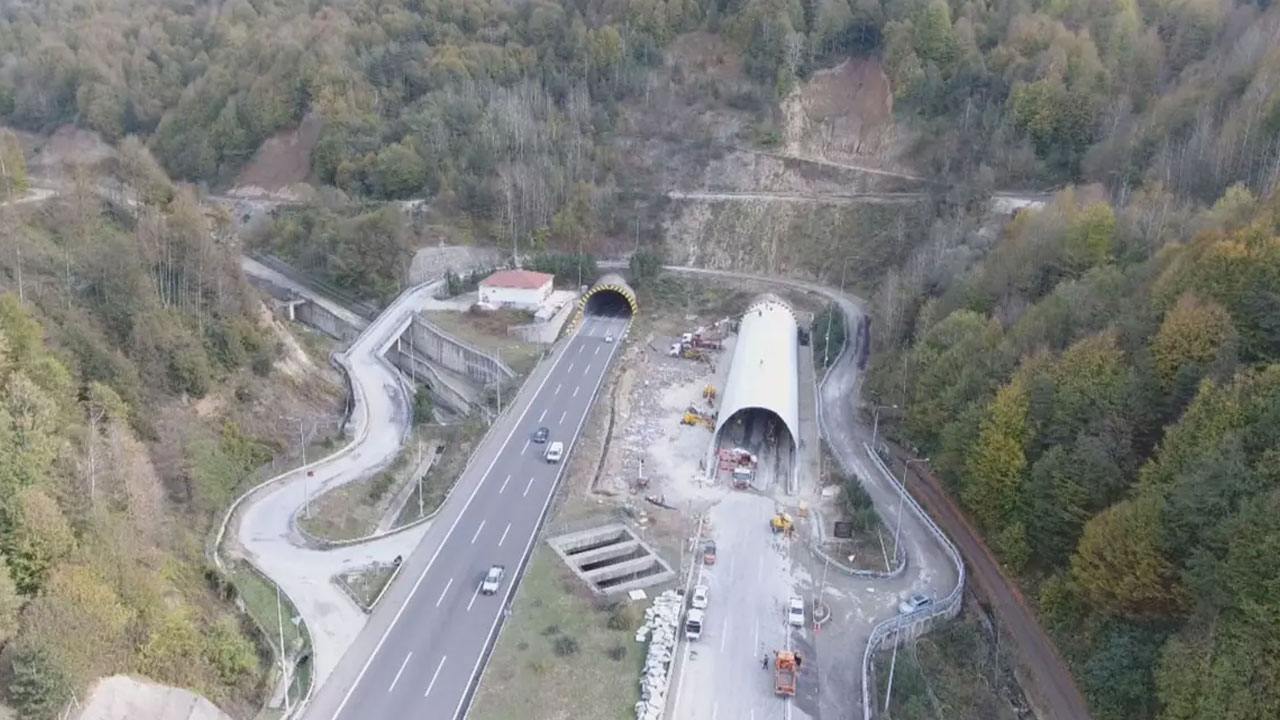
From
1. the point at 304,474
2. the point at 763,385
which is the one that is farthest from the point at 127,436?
the point at 763,385

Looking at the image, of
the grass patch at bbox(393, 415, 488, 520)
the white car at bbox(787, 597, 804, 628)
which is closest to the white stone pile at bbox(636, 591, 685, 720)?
the white car at bbox(787, 597, 804, 628)

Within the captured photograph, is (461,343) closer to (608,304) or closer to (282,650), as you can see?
(608,304)

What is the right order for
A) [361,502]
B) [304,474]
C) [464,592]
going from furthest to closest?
[304,474]
[361,502]
[464,592]

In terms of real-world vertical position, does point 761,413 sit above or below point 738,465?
above

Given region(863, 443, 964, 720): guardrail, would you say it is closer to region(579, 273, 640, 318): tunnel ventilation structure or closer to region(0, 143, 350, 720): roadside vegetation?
region(0, 143, 350, 720): roadside vegetation

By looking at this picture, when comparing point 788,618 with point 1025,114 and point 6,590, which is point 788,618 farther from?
point 1025,114

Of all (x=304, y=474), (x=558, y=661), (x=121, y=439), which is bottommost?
(x=558, y=661)

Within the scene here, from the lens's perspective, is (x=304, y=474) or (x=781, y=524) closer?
(x=781, y=524)
